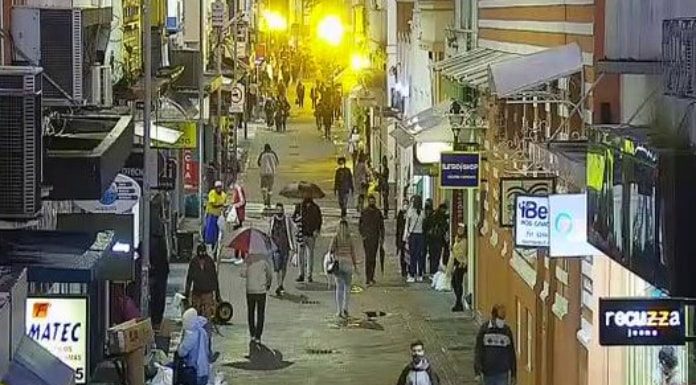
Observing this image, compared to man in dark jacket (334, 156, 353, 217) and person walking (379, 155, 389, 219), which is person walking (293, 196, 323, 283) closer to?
man in dark jacket (334, 156, 353, 217)

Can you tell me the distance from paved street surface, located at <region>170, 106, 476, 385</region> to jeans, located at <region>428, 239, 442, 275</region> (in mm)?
579

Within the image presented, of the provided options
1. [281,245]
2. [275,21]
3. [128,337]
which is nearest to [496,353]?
[128,337]

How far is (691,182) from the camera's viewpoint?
12.5 m

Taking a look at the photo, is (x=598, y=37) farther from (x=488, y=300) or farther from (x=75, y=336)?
(x=488, y=300)

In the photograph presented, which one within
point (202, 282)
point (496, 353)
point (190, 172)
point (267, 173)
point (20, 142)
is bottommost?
point (496, 353)

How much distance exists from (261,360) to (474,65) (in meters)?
5.93

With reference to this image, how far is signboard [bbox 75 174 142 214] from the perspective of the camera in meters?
24.7

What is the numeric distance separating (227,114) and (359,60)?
10895mm

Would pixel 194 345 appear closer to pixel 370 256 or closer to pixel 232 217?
pixel 370 256

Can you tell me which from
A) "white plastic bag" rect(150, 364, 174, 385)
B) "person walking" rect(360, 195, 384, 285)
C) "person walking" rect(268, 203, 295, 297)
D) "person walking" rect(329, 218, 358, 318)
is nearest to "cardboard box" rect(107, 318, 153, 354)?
"white plastic bag" rect(150, 364, 174, 385)

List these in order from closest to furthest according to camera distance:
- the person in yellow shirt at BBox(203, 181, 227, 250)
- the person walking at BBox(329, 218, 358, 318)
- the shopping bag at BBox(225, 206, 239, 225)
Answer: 1. the person walking at BBox(329, 218, 358, 318)
2. the person in yellow shirt at BBox(203, 181, 227, 250)
3. the shopping bag at BBox(225, 206, 239, 225)

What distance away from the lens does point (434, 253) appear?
3528 centimetres

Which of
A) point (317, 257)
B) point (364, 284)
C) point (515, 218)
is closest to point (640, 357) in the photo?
point (515, 218)

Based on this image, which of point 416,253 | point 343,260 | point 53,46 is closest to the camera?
point 53,46
